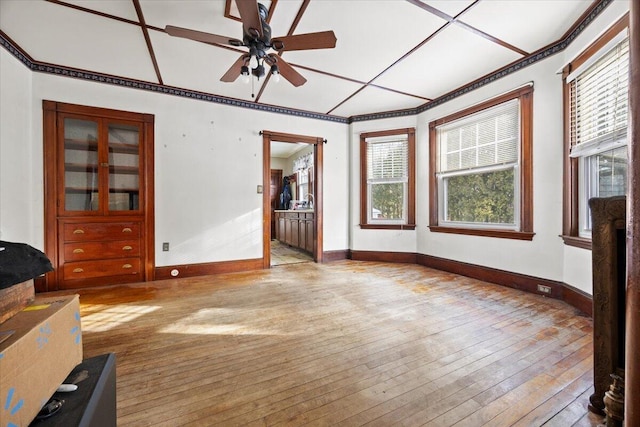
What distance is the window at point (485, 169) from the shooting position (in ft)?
10.1

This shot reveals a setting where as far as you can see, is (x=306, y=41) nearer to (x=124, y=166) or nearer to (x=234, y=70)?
(x=234, y=70)

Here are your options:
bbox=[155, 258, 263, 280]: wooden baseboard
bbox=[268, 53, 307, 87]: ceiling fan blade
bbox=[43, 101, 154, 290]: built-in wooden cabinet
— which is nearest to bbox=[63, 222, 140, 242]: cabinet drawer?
bbox=[43, 101, 154, 290]: built-in wooden cabinet

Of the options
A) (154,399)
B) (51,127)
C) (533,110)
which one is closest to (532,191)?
(533,110)

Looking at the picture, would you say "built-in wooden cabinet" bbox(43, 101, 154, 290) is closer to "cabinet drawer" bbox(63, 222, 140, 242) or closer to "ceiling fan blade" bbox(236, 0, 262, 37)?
"cabinet drawer" bbox(63, 222, 140, 242)

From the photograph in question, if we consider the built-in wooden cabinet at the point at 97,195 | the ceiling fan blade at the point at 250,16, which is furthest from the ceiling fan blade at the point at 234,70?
the built-in wooden cabinet at the point at 97,195

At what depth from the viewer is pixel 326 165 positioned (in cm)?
480

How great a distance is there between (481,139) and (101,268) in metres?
5.31

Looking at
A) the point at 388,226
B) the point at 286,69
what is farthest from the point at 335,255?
the point at 286,69

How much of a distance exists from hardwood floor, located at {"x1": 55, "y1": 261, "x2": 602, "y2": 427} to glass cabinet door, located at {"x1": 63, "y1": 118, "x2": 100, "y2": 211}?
114 centimetres

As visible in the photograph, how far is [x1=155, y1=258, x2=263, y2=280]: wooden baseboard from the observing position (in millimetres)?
3635

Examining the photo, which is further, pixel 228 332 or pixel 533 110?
pixel 533 110

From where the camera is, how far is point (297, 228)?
589cm

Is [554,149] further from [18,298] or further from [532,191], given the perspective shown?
[18,298]

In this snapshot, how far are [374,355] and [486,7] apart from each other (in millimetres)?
2904
